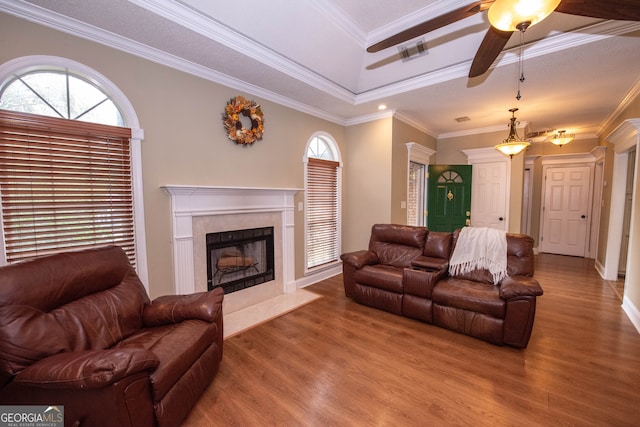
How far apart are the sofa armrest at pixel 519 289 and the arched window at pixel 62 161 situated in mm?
3375

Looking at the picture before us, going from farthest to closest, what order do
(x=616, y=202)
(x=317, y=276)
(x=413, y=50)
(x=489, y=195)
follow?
(x=489, y=195) < (x=317, y=276) < (x=616, y=202) < (x=413, y=50)

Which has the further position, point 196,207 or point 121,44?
point 196,207

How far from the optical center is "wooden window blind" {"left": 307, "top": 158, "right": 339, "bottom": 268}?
417 cm

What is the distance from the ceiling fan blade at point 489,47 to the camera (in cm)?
165

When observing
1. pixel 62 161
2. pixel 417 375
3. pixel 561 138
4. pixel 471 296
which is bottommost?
pixel 417 375

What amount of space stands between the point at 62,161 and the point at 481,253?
4102mm

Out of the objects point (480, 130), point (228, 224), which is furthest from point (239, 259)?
point (480, 130)

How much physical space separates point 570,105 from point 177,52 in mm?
5285

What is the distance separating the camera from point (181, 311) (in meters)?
1.94

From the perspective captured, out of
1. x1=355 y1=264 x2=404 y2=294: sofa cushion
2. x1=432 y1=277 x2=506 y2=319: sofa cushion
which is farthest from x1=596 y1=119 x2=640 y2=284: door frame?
x1=355 y1=264 x2=404 y2=294: sofa cushion

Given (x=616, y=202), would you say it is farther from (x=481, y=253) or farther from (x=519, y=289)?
(x=519, y=289)

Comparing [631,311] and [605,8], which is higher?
[605,8]

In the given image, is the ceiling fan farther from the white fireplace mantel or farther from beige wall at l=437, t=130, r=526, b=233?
beige wall at l=437, t=130, r=526, b=233

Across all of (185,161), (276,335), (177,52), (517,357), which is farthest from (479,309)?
(177,52)
